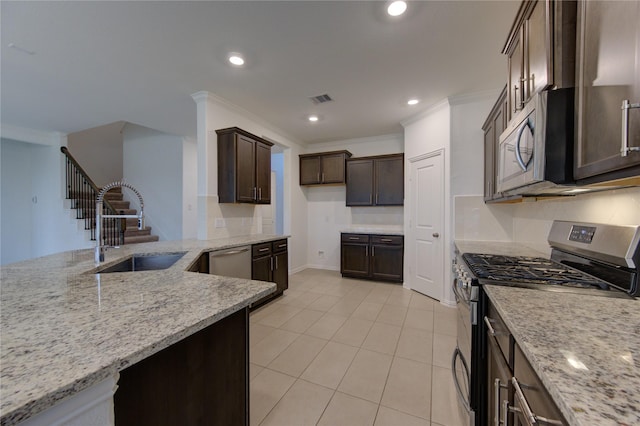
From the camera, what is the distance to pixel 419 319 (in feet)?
9.33

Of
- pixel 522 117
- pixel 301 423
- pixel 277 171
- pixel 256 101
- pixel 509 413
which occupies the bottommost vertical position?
pixel 301 423

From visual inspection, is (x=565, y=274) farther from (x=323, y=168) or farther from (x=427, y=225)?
(x=323, y=168)

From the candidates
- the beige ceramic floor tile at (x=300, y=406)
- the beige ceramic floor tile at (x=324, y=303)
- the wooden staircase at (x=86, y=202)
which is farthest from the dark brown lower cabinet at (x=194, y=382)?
the wooden staircase at (x=86, y=202)

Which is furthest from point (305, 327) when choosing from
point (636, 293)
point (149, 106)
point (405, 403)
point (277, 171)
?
point (277, 171)

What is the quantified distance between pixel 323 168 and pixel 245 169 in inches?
78.7

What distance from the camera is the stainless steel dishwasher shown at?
99.6 inches

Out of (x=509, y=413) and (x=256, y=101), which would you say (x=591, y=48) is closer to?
(x=509, y=413)

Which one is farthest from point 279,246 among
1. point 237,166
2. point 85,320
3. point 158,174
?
point 158,174

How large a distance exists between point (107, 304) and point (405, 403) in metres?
1.80

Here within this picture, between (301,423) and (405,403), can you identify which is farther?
(405,403)

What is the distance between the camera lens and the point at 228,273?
268 centimetres

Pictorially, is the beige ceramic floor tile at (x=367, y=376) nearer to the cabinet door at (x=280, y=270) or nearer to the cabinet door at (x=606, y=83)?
the cabinet door at (x=280, y=270)

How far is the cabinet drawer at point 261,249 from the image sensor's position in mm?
3088

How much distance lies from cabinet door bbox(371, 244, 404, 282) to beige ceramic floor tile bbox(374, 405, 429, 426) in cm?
274
